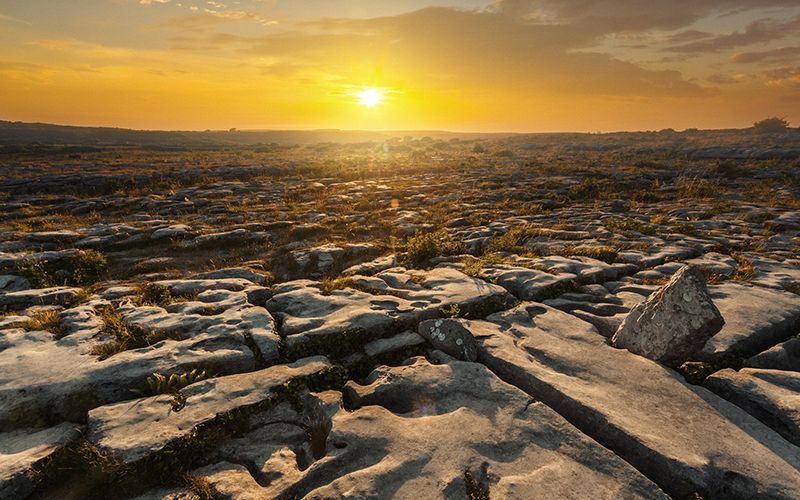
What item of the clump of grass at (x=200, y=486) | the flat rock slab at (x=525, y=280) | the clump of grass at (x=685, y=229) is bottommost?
the clump of grass at (x=200, y=486)

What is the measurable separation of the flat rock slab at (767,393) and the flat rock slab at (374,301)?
410 cm

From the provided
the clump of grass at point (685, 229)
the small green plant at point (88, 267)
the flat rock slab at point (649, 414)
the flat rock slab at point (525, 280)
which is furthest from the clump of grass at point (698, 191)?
the small green plant at point (88, 267)

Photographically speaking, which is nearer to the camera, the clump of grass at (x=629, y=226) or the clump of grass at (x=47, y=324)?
the clump of grass at (x=47, y=324)

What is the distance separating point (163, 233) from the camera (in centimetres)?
1563

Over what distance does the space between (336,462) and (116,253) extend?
13.4m

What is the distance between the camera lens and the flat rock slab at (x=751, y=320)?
6.84m

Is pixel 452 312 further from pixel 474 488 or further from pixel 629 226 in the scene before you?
pixel 629 226

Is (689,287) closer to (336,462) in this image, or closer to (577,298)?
(577,298)

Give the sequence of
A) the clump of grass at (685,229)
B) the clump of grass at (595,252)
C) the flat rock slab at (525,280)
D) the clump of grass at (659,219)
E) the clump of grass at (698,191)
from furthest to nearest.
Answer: the clump of grass at (698,191)
the clump of grass at (659,219)
the clump of grass at (685,229)
the clump of grass at (595,252)
the flat rock slab at (525,280)

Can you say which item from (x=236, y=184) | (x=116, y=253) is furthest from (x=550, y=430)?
(x=236, y=184)

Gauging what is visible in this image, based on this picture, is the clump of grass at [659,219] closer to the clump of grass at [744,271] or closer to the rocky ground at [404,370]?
the rocky ground at [404,370]

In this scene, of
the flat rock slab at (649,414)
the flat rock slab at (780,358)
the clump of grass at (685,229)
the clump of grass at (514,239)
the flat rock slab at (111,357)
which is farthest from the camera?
the clump of grass at (685,229)

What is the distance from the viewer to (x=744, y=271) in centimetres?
1037

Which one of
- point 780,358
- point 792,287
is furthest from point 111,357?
point 792,287
